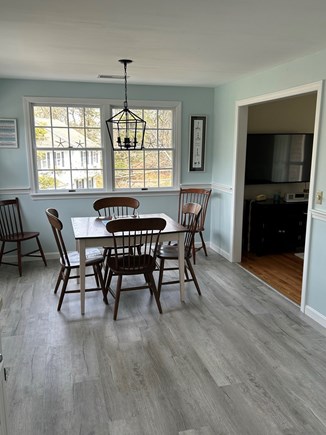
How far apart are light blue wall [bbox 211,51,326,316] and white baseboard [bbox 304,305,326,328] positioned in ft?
0.11

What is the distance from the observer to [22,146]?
463 cm

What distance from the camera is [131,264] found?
328 centimetres

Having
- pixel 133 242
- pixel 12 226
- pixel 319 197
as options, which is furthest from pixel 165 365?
pixel 12 226

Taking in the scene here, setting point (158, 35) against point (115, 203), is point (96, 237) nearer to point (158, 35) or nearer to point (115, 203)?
point (115, 203)

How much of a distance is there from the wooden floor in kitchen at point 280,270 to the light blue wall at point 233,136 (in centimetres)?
41

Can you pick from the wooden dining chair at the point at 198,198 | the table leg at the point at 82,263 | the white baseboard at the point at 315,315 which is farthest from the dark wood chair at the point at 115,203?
the white baseboard at the point at 315,315

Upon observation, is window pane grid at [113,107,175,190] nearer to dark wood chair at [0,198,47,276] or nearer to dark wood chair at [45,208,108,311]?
dark wood chair at [0,198,47,276]

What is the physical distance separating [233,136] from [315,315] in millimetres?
2506

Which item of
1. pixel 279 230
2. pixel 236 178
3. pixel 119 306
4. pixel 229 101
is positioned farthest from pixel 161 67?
pixel 279 230

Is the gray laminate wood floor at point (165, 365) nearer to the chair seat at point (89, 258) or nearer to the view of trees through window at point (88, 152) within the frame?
the chair seat at point (89, 258)

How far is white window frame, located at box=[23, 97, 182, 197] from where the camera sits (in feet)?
15.1

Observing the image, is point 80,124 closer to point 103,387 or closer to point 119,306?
point 119,306

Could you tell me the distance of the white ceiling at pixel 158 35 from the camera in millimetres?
2049

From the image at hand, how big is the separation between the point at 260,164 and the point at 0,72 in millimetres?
3591
